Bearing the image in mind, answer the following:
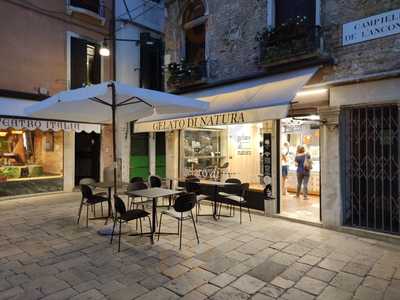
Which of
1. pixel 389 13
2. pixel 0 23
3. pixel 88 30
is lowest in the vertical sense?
pixel 389 13

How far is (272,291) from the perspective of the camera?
3.39m

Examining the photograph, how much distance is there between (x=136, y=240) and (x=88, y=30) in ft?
29.4

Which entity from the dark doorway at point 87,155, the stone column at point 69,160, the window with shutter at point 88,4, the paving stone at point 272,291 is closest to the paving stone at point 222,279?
the paving stone at point 272,291

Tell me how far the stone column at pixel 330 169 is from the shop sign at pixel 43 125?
764cm

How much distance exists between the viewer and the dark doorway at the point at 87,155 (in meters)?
11.0

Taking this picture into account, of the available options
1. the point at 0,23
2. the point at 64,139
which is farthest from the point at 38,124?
the point at 0,23

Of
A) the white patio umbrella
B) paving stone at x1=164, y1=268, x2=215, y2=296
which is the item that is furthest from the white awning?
paving stone at x1=164, y1=268, x2=215, y2=296

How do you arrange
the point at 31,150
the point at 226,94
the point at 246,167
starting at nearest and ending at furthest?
the point at 226,94, the point at 246,167, the point at 31,150

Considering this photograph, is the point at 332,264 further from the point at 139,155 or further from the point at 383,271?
the point at 139,155

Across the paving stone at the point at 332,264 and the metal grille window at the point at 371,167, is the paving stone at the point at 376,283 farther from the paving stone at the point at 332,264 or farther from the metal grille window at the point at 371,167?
the metal grille window at the point at 371,167

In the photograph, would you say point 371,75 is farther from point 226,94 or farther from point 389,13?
point 226,94

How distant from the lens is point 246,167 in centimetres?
921

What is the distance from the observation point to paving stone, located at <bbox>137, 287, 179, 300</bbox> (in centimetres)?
320

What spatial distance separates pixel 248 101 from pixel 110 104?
293 cm
